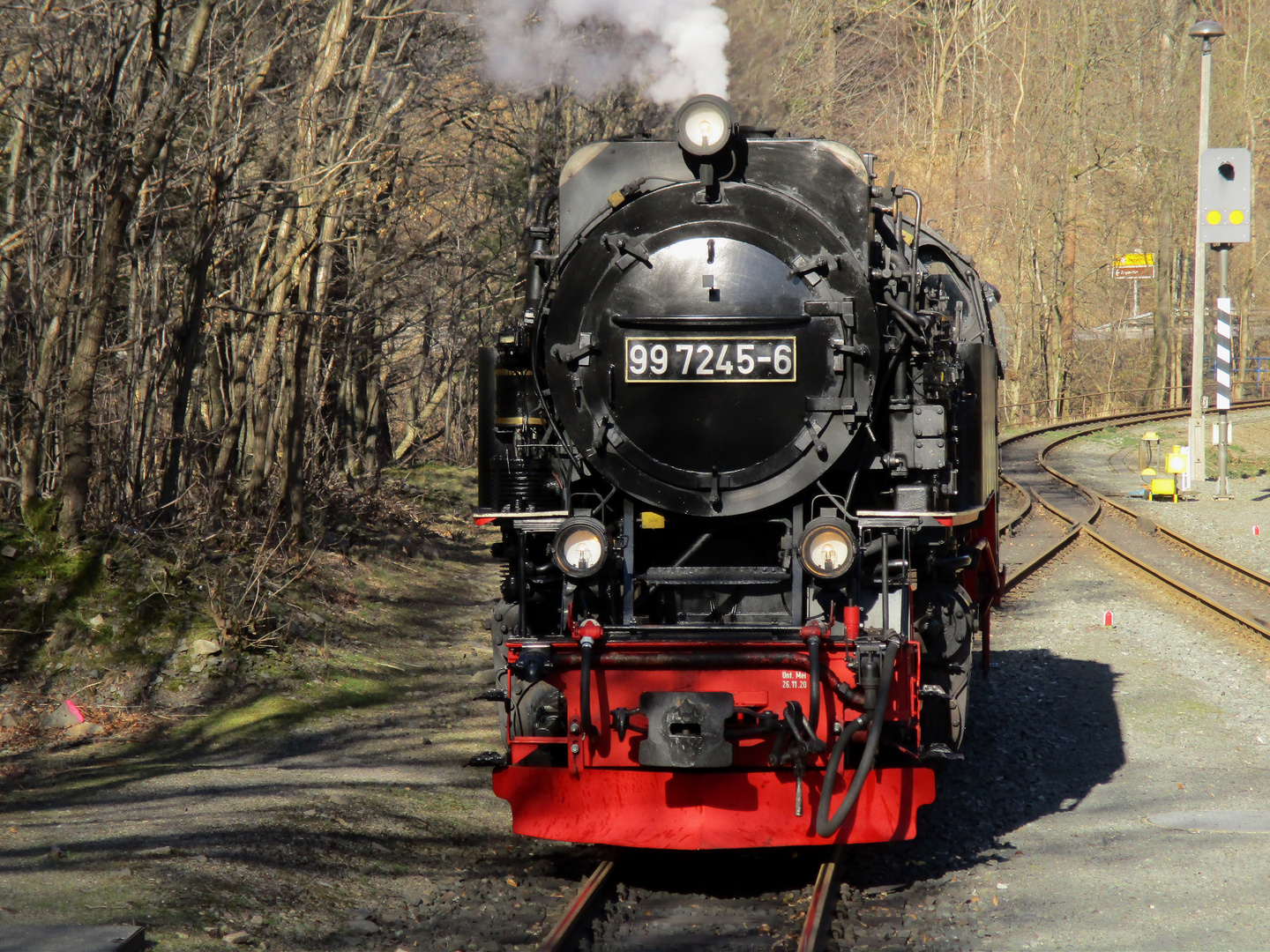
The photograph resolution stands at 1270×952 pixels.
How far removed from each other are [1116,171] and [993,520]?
33.8 metres

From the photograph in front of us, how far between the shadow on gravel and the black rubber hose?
2.03 feet

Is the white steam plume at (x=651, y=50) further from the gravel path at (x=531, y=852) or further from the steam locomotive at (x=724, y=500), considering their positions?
the gravel path at (x=531, y=852)

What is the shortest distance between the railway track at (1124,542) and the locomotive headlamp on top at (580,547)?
6.18 metres

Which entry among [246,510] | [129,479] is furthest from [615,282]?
[246,510]

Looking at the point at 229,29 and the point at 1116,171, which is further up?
the point at 1116,171

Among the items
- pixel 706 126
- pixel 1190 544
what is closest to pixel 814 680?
pixel 706 126

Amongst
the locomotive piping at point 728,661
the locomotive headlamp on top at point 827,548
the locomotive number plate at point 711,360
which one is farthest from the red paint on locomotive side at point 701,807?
the locomotive number plate at point 711,360

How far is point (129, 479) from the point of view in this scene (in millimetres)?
9133

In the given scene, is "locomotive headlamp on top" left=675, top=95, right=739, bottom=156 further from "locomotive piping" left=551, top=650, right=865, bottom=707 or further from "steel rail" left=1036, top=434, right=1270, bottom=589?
"steel rail" left=1036, top=434, right=1270, bottom=589

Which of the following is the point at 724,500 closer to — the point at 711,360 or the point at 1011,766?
the point at 711,360

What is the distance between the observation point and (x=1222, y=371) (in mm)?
19547

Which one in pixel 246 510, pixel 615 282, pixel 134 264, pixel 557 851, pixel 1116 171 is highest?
pixel 1116 171

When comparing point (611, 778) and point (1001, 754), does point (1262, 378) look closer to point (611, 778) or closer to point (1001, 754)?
point (1001, 754)

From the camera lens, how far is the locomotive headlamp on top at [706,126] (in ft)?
17.2
